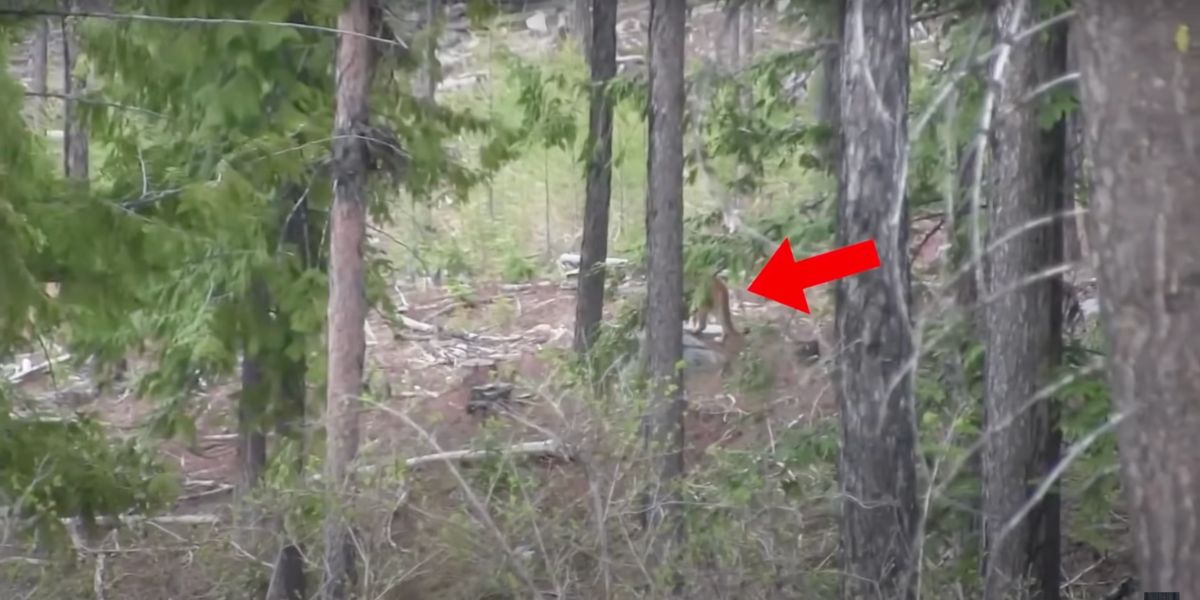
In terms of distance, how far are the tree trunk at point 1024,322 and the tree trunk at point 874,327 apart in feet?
3.41

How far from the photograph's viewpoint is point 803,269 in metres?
9.82

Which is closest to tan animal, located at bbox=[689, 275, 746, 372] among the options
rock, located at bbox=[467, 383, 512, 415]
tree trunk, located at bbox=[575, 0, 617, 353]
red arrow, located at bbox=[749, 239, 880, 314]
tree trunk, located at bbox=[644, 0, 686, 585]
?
tree trunk, located at bbox=[575, 0, 617, 353]

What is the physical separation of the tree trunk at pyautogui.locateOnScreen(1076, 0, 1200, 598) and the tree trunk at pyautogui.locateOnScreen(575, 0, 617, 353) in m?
10.7

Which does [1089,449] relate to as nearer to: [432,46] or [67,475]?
[432,46]

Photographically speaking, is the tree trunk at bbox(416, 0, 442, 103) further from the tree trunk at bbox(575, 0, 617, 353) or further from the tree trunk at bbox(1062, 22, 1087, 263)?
the tree trunk at bbox(1062, 22, 1087, 263)

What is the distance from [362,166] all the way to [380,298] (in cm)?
206

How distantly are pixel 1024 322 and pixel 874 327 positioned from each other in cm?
156

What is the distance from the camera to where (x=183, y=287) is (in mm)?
11078

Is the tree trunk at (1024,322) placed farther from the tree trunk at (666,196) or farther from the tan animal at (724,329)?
the tan animal at (724,329)

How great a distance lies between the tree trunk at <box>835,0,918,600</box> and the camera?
25.1 ft

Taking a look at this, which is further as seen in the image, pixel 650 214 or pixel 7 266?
pixel 650 214

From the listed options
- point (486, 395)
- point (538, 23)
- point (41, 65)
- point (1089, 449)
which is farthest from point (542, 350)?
point (538, 23)

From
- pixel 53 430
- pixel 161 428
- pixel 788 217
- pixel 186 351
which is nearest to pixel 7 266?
pixel 53 430

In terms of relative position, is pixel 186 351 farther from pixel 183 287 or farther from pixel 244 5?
pixel 244 5
